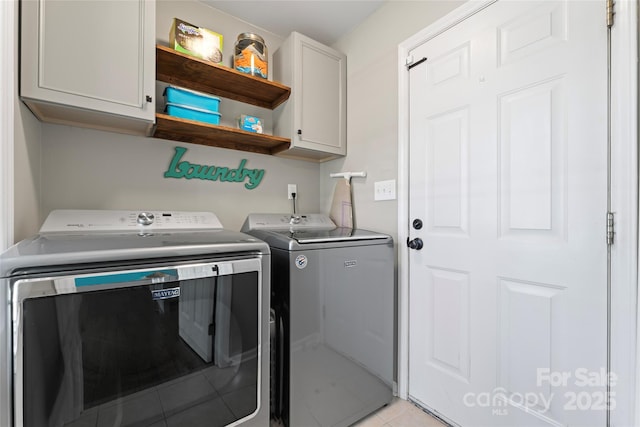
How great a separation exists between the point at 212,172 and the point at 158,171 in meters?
0.32

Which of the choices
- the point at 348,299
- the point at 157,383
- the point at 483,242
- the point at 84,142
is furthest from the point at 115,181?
the point at 483,242

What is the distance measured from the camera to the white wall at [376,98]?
68.7 inches

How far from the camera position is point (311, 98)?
1.97 metres

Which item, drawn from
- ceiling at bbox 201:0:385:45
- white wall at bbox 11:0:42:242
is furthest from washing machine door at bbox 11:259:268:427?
ceiling at bbox 201:0:385:45

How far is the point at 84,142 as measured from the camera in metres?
1.49

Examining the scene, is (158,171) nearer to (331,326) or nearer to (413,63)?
(331,326)

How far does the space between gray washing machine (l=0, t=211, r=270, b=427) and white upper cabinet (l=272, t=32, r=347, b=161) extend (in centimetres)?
107

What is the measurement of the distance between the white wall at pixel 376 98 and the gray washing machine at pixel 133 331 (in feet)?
3.29

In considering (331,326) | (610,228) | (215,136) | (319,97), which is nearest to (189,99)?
(215,136)

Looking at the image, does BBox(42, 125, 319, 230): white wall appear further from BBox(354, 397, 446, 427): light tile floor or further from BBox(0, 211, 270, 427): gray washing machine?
BBox(354, 397, 446, 427): light tile floor

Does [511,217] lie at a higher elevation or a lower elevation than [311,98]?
lower

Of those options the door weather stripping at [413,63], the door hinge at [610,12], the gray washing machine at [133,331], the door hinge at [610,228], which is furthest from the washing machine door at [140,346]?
the door hinge at [610,12]

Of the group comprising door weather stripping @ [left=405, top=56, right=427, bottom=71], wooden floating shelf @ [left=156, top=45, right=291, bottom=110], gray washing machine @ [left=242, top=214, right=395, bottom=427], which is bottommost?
gray washing machine @ [left=242, top=214, right=395, bottom=427]

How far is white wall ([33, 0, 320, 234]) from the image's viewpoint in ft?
4.68
